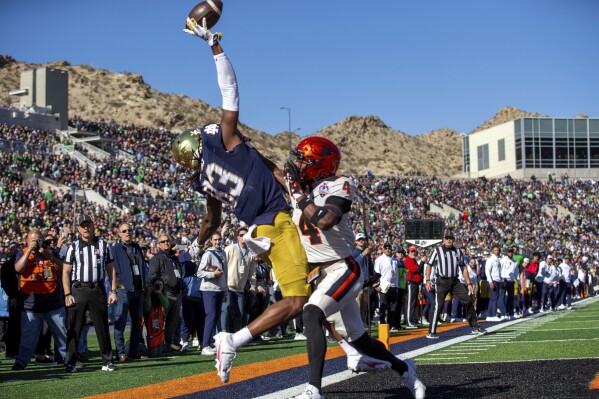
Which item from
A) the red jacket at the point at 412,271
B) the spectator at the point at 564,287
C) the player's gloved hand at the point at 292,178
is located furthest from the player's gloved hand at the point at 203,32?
the spectator at the point at 564,287

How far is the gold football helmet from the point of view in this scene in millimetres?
5777

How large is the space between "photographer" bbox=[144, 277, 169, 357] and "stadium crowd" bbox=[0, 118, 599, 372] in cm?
2

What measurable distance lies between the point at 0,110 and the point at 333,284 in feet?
139

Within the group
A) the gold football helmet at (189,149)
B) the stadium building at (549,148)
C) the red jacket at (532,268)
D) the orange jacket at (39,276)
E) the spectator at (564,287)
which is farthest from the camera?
the stadium building at (549,148)


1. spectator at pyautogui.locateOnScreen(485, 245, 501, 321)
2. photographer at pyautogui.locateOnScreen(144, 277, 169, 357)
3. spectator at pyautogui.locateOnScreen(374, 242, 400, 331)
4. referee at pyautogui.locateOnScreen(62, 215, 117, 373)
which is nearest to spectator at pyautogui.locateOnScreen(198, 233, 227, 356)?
photographer at pyautogui.locateOnScreen(144, 277, 169, 357)

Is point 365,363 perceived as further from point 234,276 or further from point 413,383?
point 234,276

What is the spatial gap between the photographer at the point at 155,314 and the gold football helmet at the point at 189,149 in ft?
20.7

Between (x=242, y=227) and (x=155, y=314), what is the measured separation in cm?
193

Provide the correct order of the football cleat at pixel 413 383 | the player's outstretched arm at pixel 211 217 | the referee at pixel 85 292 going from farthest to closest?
1. the referee at pixel 85 292
2. the player's outstretched arm at pixel 211 217
3. the football cleat at pixel 413 383

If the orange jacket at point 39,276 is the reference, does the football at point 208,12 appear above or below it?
above

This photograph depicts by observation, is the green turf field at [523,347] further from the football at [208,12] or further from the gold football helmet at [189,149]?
the football at [208,12]

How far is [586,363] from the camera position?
24.2ft

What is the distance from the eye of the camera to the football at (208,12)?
5571mm

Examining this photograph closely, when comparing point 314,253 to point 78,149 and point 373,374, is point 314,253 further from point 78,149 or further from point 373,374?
point 78,149
